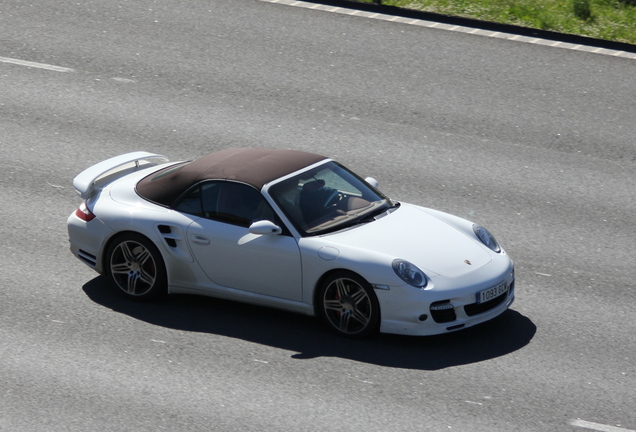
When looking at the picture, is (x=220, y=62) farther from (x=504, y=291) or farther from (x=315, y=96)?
(x=504, y=291)

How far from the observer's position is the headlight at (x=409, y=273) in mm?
8500

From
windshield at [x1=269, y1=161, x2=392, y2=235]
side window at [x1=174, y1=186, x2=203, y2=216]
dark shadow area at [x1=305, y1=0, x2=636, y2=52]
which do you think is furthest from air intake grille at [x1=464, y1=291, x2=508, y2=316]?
dark shadow area at [x1=305, y1=0, x2=636, y2=52]

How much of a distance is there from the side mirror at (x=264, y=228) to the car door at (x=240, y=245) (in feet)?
0.32

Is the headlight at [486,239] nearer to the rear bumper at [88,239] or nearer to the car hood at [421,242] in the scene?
the car hood at [421,242]

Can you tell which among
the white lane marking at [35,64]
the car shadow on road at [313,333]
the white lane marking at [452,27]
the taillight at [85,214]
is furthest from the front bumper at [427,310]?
the white lane marking at [452,27]

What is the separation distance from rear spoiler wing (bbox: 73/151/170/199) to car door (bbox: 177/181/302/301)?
47.1 inches

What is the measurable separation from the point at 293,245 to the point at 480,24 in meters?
8.88

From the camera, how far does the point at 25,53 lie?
49.5 ft

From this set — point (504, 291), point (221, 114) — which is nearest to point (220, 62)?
point (221, 114)

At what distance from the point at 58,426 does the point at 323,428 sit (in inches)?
75.9

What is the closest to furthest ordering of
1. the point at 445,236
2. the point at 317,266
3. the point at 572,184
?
the point at 317,266 → the point at 445,236 → the point at 572,184

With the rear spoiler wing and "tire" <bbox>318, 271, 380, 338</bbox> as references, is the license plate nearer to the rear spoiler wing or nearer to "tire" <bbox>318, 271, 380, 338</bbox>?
"tire" <bbox>318, 271, 380, 338</bbox>

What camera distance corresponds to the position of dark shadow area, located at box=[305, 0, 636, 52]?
16.1 m

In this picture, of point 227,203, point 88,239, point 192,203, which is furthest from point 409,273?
point 88,239
